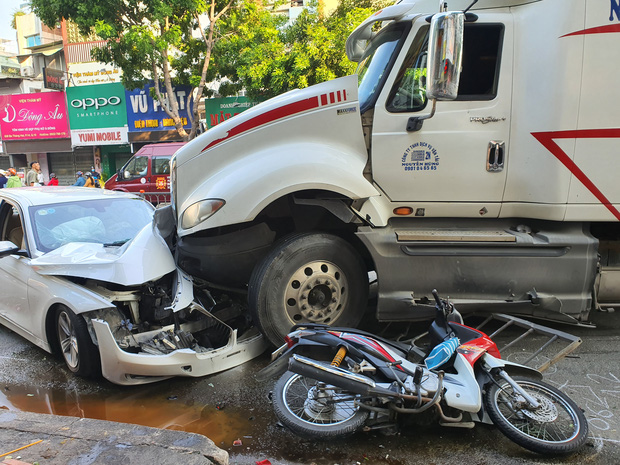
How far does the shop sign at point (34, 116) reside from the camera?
65.9 feet

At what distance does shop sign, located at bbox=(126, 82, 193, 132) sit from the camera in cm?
1802

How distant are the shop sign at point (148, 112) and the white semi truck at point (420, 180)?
1545 centimetres

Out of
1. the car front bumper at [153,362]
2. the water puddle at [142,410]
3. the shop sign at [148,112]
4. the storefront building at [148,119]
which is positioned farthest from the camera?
the storefront building at [148,119]

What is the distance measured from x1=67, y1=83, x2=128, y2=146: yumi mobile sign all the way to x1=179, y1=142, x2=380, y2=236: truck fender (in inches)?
690

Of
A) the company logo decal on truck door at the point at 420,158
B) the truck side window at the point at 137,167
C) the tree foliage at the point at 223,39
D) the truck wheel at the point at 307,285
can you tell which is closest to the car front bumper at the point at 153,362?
the truck wheel at the point at 307,285

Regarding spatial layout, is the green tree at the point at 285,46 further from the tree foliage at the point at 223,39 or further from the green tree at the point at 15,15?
the green tree at the point at 15,15

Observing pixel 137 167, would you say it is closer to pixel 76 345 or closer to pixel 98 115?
pixel 98 115

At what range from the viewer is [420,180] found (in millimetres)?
3768

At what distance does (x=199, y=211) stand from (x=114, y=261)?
0.78 meters

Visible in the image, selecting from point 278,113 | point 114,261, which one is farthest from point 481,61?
point 114,261

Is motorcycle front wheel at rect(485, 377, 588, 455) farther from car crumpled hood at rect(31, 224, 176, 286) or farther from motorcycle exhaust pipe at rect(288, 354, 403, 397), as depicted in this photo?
car crumpled hood at rect(31, 224, 176, 286)

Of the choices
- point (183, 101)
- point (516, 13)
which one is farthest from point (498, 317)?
point (183, 101)

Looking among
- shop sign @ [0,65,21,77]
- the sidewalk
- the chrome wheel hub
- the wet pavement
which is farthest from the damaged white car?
shop sign @ [0,65,21,77]

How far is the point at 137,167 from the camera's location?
13.3 meters
